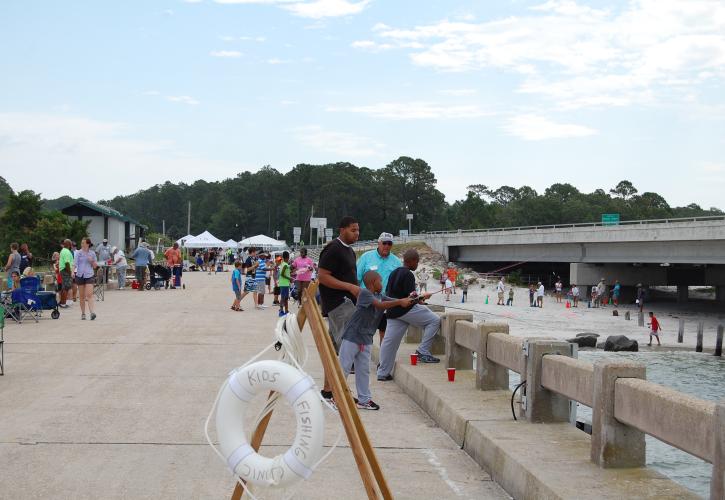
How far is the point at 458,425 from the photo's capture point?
8.26m

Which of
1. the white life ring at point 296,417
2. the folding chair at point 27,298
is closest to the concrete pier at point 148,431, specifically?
the white life ring at point 296,417

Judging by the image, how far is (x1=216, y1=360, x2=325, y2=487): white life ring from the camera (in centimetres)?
490

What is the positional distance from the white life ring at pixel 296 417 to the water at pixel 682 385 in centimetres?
233

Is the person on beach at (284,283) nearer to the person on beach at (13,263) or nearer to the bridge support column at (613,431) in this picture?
the person on beach at (13,263)

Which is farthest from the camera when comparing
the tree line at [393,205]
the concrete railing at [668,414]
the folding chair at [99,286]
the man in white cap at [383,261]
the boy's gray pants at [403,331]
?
the tree line at [393,205]

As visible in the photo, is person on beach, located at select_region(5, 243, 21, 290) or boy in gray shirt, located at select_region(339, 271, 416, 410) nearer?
boy in gray shirt, located at select_region(339, 271, 416, 410)

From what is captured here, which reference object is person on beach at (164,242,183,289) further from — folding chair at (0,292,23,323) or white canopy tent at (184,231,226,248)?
white canopy tent at (184,231,226,248)

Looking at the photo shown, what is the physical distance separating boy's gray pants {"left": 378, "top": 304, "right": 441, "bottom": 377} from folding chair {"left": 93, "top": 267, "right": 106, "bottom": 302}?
16.8 metres

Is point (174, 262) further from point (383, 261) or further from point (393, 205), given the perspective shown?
point (393, 205)

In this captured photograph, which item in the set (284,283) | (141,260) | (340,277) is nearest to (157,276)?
(141,260)

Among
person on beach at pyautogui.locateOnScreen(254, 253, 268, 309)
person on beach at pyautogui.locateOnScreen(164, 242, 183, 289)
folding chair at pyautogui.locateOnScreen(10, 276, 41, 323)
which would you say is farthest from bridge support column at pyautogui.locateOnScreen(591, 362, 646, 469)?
person on beach at pyautogui.locateOnScreen(164, 242, 183, 289)

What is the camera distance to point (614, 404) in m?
6.13

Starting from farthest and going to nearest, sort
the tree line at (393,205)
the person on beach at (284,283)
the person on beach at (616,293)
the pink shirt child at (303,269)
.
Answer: the tree line at (393,205) → the person on beach at (616,293) → the person on beach at (284,283) → the pink shirt child at (303,269)

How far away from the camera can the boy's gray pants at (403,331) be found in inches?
454
